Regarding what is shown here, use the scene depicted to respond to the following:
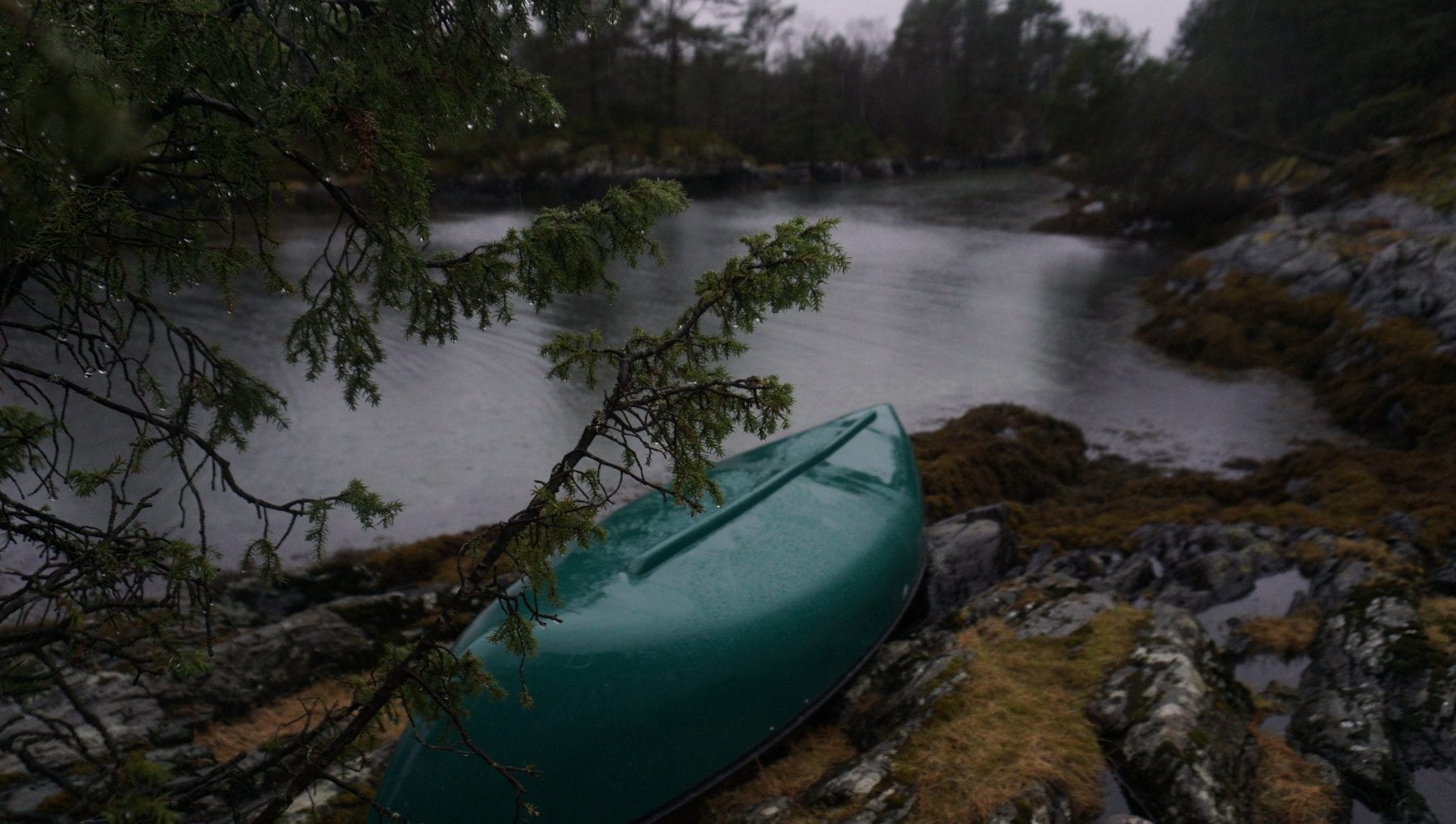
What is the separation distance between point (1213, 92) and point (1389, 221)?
1284 centimetres

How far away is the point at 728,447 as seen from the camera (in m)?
12.0

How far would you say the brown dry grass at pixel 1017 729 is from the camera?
144 inches

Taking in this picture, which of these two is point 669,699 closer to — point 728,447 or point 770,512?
point 770,512

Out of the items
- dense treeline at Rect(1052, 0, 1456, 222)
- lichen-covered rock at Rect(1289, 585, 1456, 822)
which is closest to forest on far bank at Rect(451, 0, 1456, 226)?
dense treeline at Rect(1052, 0, 1456, 222)

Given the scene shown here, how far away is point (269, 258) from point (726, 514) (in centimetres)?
337

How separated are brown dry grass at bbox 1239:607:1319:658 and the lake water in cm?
601

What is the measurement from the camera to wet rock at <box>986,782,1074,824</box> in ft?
11.3

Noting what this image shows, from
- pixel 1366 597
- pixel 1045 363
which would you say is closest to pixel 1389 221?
pixel 1045 363

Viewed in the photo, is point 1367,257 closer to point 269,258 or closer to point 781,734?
point 781,734

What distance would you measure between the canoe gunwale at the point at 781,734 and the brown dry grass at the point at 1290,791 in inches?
96.6

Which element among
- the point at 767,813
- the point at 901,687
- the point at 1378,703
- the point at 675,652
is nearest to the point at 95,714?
the point at 675,652

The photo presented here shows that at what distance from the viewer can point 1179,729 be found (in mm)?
3871

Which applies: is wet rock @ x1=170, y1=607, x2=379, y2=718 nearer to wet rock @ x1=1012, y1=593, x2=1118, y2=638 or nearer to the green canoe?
the green canoe

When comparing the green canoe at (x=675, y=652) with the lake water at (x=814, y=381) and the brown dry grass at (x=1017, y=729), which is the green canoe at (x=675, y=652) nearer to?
the brown dry grass at (x=1017, y=729)
